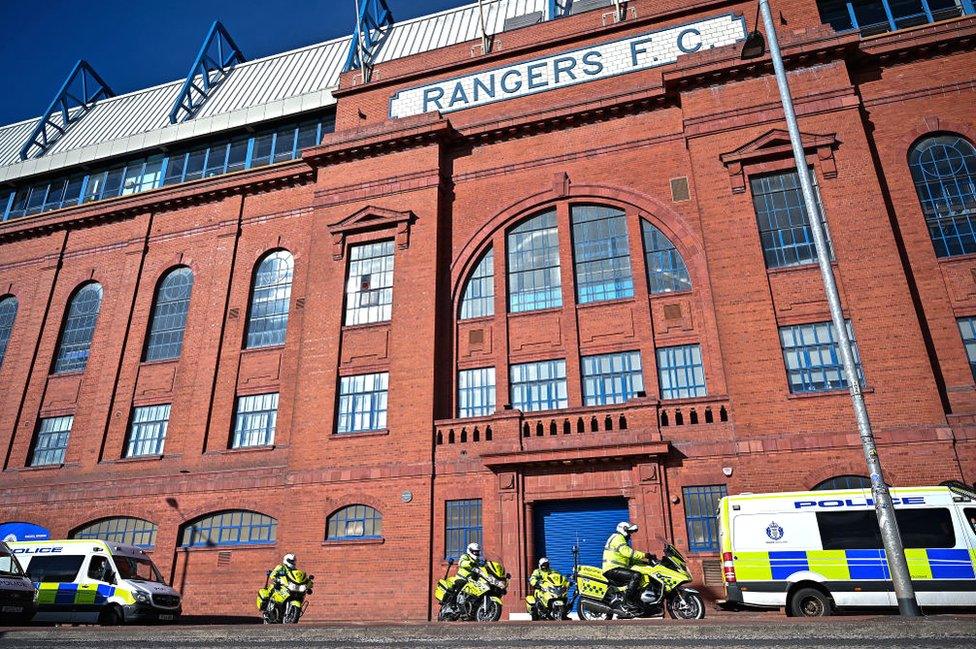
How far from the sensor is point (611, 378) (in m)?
19.1

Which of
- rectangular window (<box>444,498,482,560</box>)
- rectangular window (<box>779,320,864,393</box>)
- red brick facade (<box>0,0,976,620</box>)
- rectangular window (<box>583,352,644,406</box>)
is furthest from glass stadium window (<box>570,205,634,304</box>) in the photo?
rectangular window (<box>444,498,482,560</box>)

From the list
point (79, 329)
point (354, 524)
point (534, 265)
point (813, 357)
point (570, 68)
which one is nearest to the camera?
point (813, 357)

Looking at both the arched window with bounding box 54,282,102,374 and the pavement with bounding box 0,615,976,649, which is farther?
the arched window with bounding box 54,282,102,374

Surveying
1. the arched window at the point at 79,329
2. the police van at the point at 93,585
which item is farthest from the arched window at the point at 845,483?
the arched window at the point at 79,329

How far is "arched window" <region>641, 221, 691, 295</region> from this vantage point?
64.3 ft

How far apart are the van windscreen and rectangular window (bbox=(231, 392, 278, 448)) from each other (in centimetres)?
561

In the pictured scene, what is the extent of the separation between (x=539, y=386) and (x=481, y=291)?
379 cm

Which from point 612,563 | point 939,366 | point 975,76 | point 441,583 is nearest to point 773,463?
point 939,366

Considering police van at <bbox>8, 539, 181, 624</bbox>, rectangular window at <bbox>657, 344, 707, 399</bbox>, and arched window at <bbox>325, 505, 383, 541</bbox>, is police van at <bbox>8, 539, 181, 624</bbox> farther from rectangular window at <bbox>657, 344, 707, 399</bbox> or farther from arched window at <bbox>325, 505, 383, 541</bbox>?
rectangular window at <bbox>657, 344, 707, 399</bbox>

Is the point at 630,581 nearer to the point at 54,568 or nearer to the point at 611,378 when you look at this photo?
the point at 611,378

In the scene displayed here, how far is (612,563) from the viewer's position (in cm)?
1245

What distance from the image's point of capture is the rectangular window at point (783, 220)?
1833cm

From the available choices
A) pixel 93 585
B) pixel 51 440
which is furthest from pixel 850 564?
pixel 51 440

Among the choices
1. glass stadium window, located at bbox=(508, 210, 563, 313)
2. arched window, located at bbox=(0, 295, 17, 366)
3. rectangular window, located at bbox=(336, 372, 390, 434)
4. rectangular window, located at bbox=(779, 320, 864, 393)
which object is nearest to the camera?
rectangular window, located at bbox=(779, 320, 864, 393)
